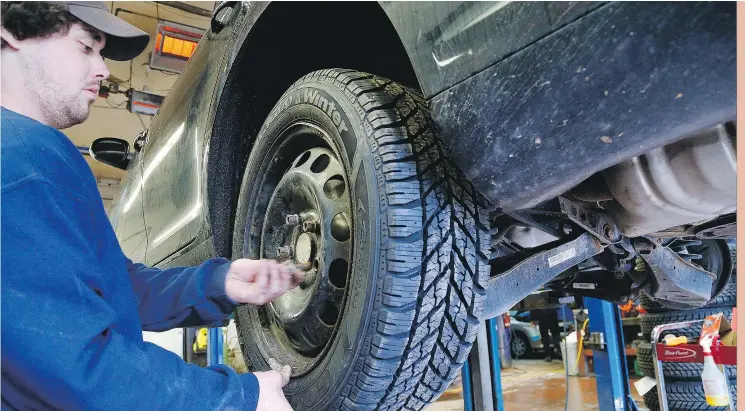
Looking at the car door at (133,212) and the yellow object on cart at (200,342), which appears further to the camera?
the yellow object on cart at (200,342)

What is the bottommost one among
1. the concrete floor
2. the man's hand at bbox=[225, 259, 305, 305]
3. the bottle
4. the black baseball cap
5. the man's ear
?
the concrete floor

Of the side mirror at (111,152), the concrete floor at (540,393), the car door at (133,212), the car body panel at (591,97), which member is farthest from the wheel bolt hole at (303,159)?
the concrete floor at (540,393)

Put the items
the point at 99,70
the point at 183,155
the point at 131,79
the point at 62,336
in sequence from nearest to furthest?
the point at 62,336 → the point at 99,70 → the point at 183,155 → the point at 131,79

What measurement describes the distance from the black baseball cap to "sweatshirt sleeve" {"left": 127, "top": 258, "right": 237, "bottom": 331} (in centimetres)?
49

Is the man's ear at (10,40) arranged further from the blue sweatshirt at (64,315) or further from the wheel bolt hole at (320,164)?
the wheel bolt hole at (320,164)

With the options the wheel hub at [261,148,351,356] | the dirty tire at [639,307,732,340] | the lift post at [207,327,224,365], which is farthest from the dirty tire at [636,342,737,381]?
the lift post at [207,327,224,365]

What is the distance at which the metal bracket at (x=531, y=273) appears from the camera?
1.23 metres

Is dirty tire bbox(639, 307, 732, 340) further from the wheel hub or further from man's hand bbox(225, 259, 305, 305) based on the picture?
man's hand bbox(225, 259, 305, 305)

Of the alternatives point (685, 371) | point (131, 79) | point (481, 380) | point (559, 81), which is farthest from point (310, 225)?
point (131, 79)

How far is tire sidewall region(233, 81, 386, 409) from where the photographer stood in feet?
3.18

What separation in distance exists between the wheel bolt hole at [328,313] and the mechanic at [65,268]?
1.13ft

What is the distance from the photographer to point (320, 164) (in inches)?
49.8

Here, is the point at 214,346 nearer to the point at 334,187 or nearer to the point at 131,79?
the point at 334,187

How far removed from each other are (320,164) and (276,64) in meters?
0.43
